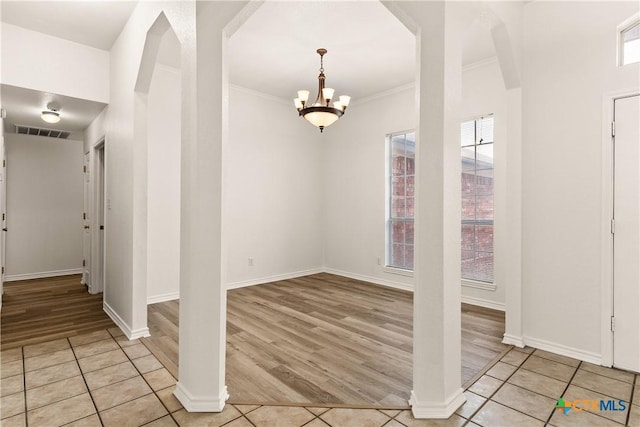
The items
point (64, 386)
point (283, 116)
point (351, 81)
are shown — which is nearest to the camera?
point (64, 386)

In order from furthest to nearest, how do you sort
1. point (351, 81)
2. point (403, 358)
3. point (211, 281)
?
point (351, 81) → point (403, 358) → point (211, 281)

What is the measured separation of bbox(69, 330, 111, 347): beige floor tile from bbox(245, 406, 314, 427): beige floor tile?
6.62ft

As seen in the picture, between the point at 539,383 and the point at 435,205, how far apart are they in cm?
155

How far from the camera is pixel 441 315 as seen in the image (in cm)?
199

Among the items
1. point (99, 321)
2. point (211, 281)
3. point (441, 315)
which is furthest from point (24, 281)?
point (441, 315)

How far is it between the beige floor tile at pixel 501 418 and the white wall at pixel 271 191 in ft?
12.1

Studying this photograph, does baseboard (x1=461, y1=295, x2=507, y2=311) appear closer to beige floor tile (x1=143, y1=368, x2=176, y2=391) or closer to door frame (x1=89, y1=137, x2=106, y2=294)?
beige floor tile (x1=143, y1=368, x2=176, y2=391)

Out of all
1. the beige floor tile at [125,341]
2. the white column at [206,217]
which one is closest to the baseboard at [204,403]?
the white column at [206,217]

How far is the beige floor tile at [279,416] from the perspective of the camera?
6.44ft

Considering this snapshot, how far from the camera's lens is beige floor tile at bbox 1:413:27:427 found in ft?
6.36

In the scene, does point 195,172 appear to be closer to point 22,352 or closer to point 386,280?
point 22,352

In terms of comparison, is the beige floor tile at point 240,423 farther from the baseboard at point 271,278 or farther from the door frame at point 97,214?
the door frame at point 97,214

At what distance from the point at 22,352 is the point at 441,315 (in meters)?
3.42

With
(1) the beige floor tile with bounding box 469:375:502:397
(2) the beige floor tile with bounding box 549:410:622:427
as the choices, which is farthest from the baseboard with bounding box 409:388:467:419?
(2) the beige floor tile with bounding box 549:410:622:427
